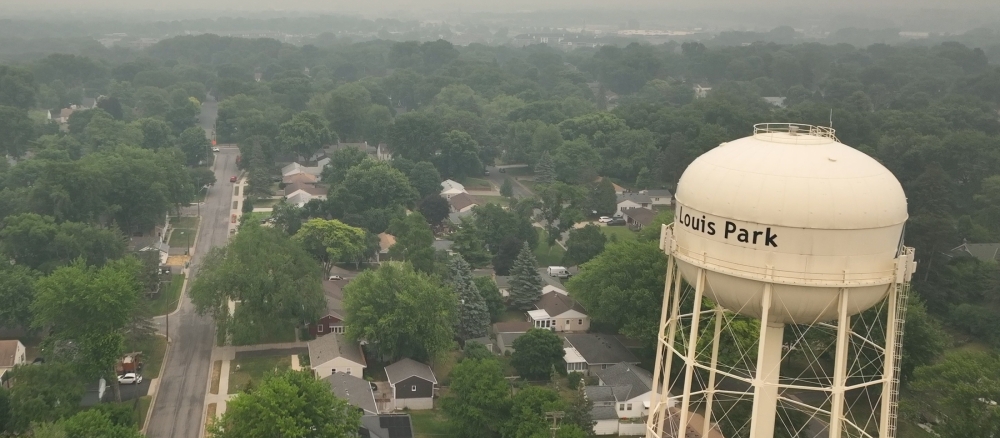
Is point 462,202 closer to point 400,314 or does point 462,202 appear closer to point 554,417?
point 400,314

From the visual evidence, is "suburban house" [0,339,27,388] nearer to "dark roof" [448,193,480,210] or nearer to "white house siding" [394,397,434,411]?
"white house siding" [394,397,434,411]

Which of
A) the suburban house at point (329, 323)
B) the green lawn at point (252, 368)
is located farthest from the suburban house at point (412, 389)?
the suburban house at point (329, 323)

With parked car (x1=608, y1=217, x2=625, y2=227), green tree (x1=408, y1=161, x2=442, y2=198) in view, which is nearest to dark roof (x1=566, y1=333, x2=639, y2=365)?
parked car (x1=608, y1=217, x2=625, y2=227)

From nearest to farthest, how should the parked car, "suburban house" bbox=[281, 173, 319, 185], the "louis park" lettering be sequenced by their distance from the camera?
the "louis park" lettering
the parked car
"suburban house" bbox=[281, 173, 319, 185]

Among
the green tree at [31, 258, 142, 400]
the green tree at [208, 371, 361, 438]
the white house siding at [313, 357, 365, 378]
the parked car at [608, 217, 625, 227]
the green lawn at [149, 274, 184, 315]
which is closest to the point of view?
the green tree at [208, 371, 361, 438]

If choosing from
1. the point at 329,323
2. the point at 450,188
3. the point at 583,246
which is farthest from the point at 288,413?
the point at 450,188

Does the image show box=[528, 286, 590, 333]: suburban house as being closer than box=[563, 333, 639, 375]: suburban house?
No

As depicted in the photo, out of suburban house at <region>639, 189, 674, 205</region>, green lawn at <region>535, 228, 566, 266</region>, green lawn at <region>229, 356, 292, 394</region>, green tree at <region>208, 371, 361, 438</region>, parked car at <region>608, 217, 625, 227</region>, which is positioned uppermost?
green tree at <region>208, 371, 361, 438</region>
